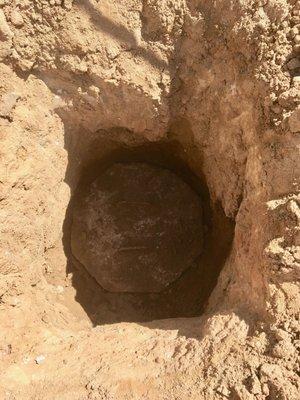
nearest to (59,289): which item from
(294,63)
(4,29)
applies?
(4,29)

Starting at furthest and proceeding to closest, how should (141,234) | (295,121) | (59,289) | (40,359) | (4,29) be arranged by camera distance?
(141,234) < (59,289) < (4,29) < (40,359) < (295,121)

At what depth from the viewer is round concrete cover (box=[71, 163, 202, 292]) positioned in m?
2.94

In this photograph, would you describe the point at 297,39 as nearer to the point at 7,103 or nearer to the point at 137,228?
the point at 7,103

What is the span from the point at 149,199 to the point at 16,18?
1489mm

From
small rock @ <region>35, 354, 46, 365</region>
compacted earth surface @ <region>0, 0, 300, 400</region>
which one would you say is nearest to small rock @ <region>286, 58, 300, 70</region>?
compacted earth surface @ <region>0, 0, 300, 400</region>

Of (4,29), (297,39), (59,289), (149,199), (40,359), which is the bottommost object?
(40,359)

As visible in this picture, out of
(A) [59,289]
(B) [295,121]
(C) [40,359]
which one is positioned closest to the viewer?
(B) [295,121]

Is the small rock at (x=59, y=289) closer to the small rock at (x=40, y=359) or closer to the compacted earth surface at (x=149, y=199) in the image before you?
the compacted earth surface at (x=149, y=199)

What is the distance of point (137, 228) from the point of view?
9.86 feet

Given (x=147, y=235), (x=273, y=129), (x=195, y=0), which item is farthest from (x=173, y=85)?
(x=147, y=235)

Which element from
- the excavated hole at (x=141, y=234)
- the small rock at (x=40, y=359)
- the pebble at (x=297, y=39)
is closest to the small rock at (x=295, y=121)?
the pebble at (x=297, y=39)

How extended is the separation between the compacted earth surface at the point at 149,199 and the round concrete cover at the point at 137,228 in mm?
10

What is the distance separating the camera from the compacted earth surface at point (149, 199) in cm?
176

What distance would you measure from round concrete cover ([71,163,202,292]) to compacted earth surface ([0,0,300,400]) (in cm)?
1
